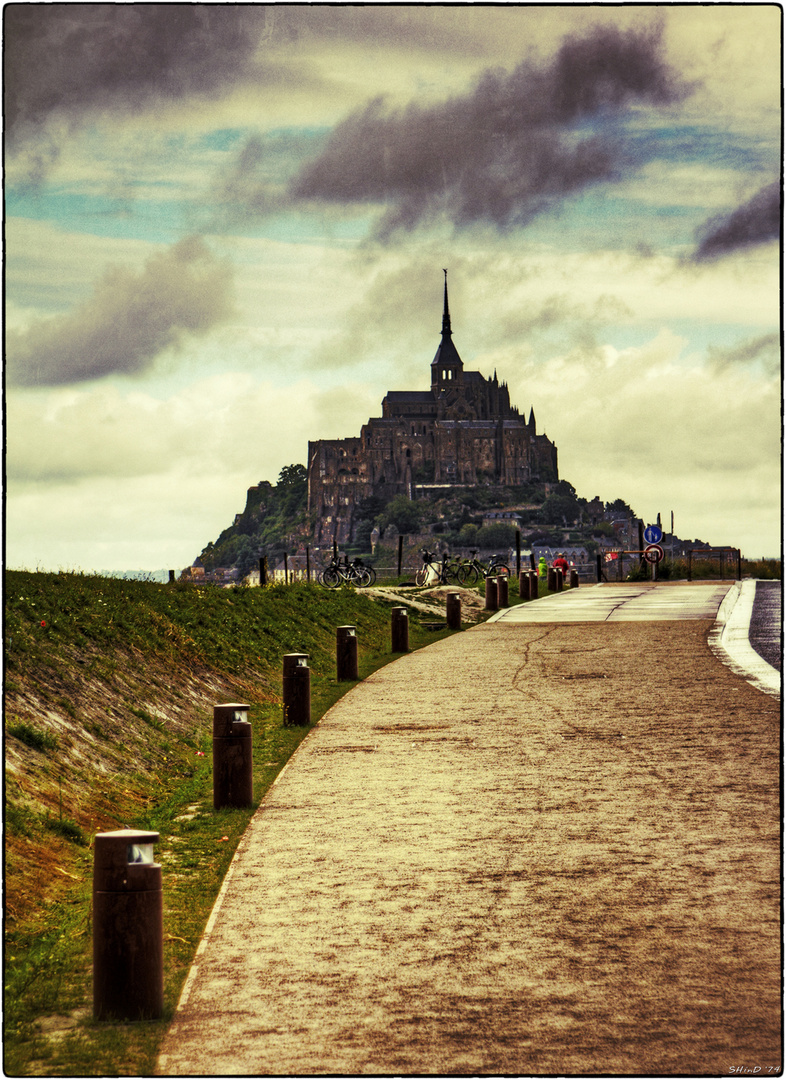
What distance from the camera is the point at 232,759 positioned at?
352 inches

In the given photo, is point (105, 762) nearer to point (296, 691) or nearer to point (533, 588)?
point (296, 691)

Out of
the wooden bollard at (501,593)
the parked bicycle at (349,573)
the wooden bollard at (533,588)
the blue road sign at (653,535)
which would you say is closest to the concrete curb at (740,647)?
the wooden bollard at (501,593)

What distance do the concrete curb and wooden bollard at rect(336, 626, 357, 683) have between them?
5105 mm

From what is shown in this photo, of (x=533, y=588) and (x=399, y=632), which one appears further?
(x=533, y=588)

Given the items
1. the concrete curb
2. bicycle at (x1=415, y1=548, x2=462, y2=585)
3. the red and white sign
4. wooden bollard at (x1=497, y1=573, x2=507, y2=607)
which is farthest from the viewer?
the red and white sign

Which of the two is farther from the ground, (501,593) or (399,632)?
(501,593)

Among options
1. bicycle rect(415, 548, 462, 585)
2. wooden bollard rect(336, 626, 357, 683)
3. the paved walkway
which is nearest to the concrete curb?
A: the paved walkway

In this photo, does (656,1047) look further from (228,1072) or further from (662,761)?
(662,761)

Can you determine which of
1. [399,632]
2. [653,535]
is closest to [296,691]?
[399,632]

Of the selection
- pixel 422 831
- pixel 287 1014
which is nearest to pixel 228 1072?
pixel 287 1014

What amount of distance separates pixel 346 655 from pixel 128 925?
11.9 metres

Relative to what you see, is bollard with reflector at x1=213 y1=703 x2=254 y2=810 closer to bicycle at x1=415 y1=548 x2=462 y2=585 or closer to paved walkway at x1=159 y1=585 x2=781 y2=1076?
paved walkway at x1=159 y1=585 x2=781 y2=1076

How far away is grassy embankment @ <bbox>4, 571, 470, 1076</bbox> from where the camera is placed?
5.20 metres

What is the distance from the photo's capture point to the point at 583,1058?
433 cm
